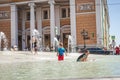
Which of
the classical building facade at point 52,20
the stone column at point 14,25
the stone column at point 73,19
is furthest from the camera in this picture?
the stone column at point 14,25

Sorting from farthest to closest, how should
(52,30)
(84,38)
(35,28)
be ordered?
(35,28), (52,30), (84,38)

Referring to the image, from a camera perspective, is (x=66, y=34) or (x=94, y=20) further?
(x=66, y=34)

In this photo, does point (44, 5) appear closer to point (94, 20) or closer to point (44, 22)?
point (44, 22)

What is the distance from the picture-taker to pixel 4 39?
61.8 m

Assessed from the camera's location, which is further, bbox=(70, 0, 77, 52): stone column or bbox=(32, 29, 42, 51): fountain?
bbox=(32, 29, 42, 51): fountain

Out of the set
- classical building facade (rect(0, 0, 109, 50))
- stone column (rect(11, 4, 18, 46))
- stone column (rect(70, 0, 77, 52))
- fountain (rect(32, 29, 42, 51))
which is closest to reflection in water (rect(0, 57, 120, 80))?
classical building facade (rect(0, 0, 109, 50))

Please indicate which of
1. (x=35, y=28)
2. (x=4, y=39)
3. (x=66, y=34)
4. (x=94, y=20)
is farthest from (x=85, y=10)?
(x=4, y=39)

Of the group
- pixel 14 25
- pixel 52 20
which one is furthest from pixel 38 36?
pixel 14 25

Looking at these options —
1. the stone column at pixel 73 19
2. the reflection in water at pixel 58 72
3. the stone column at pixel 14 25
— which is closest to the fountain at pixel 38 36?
the stone column at pixel 14 25

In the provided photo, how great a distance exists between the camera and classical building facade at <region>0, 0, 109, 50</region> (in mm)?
57156

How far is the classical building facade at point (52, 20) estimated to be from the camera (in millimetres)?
57156

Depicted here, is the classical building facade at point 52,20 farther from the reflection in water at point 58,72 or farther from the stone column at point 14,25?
the reflection in water at point 58,72

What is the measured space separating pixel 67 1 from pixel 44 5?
5.50 m

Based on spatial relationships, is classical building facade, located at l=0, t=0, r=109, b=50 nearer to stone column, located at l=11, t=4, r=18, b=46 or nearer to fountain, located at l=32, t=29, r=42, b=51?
stone column, located at l=11, t=4, r=18, b=46
